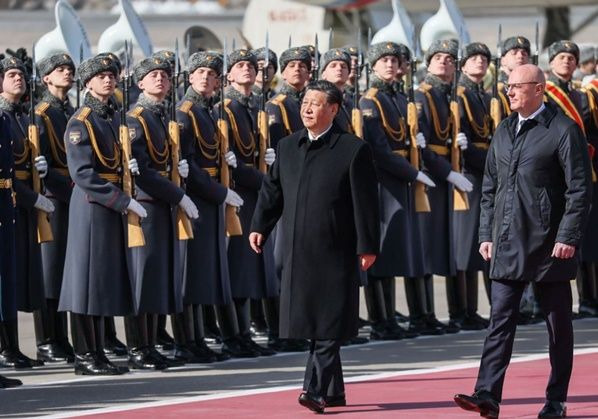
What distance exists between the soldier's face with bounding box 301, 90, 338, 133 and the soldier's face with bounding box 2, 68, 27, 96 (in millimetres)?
2469

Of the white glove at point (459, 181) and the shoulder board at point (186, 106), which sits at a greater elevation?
the shoulder board at point (186, 106)

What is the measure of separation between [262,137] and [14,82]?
183 centimetres

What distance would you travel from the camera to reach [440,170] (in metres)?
14.2

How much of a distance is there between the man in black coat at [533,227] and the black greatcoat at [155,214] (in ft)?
9.29

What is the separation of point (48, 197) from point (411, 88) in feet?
9.09

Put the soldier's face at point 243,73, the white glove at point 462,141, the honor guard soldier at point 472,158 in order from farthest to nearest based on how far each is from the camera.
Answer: the honor guard soldier at point 472,158 → the white glove at point 462,141 → the soldier's face at point 243,73

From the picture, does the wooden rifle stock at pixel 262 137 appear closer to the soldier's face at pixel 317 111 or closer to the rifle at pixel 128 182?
the rifle at pixel 128 182

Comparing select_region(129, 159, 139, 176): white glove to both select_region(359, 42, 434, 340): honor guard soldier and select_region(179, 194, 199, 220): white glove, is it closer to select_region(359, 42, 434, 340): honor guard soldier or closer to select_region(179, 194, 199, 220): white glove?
select_region(179, 194, 199, 220): white glove

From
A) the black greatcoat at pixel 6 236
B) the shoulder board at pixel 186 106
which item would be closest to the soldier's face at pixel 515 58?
the shoulder board at pixel 186 106

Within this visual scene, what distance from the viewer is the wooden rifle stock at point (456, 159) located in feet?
47.0

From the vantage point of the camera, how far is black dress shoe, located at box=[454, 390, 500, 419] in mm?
9961

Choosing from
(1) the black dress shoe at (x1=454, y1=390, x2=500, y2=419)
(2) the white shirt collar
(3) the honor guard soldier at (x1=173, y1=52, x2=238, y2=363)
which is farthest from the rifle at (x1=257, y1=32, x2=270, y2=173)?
(1) the black dress shoe at (x1=454, y1=390, x2=500, y2=419)

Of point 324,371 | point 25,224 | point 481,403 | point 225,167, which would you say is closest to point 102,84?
point 25,224

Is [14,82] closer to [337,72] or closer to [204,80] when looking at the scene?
[204,80]
